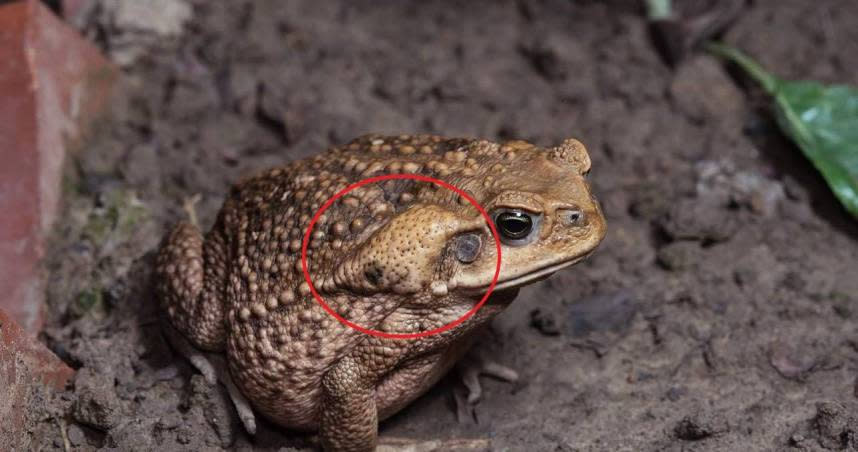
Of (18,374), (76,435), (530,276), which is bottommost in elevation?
(76,435)

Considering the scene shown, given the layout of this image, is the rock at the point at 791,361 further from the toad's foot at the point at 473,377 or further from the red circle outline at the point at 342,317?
the red circle outline at the point at 342,317

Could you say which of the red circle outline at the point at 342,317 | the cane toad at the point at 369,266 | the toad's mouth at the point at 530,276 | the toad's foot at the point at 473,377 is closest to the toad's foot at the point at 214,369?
the cane toad at the point at 369,266

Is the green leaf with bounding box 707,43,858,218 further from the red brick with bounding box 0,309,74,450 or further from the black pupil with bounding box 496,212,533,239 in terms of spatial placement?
the red brick with bounding box 0,309,74,450

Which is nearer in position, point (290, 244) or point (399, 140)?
point (290, 244)

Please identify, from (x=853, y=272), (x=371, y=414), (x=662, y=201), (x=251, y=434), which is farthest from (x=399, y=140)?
(x=853, y=272)

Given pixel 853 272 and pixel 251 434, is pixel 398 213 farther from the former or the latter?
pixel 853 272

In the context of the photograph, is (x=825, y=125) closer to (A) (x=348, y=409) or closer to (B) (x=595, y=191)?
(B) (x=595, y=191)

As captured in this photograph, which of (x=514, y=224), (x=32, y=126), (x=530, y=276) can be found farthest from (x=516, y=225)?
(x=32, y=126)
